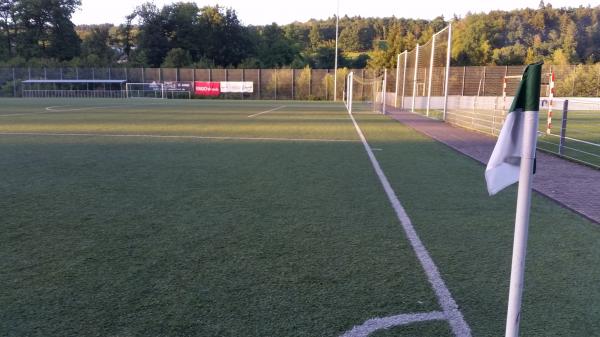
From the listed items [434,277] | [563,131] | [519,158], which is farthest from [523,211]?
[563,131]

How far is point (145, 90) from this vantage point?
56094 mm

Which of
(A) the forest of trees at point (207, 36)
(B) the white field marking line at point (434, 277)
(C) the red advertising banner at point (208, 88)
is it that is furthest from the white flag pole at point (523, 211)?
(A) the forest of trees at point (207, 36)

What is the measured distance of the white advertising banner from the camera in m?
56.1

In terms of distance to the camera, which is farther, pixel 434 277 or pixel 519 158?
pixel 434 277

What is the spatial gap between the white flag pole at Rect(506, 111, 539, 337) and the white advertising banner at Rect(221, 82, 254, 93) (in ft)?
182

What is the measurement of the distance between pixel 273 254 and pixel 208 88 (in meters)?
54.3

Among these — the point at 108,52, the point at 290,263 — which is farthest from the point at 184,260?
the point at 108,52

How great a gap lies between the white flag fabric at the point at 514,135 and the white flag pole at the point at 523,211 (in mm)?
36

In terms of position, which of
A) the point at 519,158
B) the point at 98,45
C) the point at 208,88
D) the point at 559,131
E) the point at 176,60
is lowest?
the point at 559,131

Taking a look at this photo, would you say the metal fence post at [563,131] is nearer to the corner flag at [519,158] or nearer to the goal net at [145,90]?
the corner flag at [519,158]

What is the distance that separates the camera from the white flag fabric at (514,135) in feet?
6.36

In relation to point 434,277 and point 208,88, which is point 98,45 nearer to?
point 208,88

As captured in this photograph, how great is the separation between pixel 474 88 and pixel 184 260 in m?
41.6

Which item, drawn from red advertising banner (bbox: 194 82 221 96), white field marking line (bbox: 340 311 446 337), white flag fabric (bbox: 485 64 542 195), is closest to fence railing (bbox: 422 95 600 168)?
white field marking line (bbox: 340 311 446 337)
